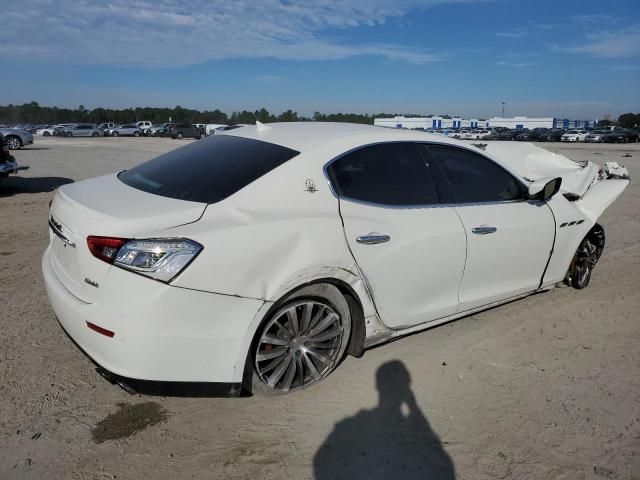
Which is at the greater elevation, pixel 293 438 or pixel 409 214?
pixel 409 214

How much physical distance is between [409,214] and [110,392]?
220cm

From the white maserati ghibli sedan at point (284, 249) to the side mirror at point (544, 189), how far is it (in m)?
0.02

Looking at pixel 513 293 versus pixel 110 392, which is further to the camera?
pixel 513 293

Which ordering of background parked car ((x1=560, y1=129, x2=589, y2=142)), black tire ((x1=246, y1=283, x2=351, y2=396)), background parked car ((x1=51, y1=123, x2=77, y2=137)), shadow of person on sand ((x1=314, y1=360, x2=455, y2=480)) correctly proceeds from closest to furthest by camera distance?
shadow of person on sand ((x1=314, y1=360, x2=455, y2=480)) → black tire ((x1=246, y1=283, x2=351, y2=396)) → background parked car ((x1=51, y1=123, x2=77, y2=137)) → background parked car ((x1=560, y1=129, x2=589, y2=142))

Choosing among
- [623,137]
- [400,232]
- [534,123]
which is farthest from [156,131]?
[534,123]

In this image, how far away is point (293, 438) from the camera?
9.17 feet

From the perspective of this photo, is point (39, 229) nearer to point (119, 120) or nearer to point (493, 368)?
point (493, 368)

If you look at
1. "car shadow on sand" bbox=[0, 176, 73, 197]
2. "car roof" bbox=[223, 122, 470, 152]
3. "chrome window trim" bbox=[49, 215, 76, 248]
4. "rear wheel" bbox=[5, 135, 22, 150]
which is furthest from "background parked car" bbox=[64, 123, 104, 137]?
"chrome window trim" bbox=[49, 215, 76, 248]

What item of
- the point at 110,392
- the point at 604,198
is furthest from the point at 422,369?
the point at 604,198

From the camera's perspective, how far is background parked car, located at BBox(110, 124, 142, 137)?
57531 mm

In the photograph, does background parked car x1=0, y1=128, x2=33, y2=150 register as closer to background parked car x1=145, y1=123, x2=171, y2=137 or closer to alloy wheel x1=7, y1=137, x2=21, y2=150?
alloy wheel x1=7, y1=137, x2=21, y2=150

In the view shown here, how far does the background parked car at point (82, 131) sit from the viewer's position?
54.7m

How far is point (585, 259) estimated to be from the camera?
16.9 ft

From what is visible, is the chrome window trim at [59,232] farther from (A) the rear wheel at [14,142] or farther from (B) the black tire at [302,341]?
(A) the rear wheel at [14,142]
